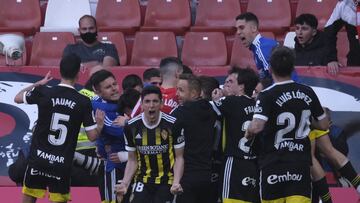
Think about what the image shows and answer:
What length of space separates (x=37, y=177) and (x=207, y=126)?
5.64 feet

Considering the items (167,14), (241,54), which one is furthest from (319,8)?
(167,14)

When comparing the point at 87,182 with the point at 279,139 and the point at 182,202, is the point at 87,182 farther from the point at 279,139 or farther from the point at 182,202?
the point at 279,139

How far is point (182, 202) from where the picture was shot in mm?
10195

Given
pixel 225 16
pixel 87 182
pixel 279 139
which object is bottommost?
pixel 87 182

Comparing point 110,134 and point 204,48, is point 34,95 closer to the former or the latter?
point 110,134

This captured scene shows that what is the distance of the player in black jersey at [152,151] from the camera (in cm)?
957

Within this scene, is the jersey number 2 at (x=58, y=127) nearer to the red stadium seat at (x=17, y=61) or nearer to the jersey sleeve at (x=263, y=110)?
the jersey sleeve at (x=263, y=110)

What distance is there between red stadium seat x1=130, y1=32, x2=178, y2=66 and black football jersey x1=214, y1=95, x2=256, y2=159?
3.66 meters

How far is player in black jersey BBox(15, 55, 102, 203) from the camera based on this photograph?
1017 centimetres

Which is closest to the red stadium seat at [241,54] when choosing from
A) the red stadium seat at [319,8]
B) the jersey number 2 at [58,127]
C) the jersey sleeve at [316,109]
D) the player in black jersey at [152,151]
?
the red stadium seat at [319,8]

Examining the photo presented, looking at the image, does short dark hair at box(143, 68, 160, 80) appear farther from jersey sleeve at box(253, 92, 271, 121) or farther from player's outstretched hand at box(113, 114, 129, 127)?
jersey sleeve at box(253, 92, 271, 121)

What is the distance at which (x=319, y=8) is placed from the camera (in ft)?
46.9

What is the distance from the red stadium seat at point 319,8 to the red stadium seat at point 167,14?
5.21 feet

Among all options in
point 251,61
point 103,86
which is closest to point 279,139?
point 103,86
